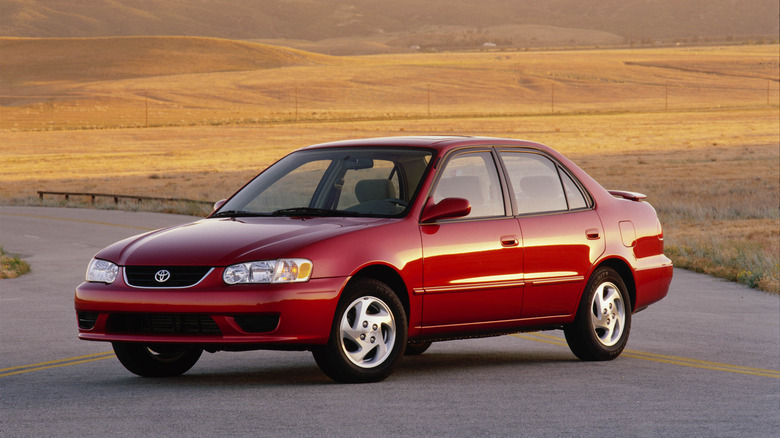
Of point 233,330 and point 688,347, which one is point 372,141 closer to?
point 233,330

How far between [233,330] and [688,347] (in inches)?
197

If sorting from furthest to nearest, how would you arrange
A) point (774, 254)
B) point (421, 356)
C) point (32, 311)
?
point (774, 254)
point (32, 311)
point (421, 356)

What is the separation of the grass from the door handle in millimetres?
11449

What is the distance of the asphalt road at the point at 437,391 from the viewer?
7.04 m

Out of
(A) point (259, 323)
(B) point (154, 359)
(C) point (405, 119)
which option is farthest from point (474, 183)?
(C) point (405, 119)

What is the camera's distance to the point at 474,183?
9.23 m

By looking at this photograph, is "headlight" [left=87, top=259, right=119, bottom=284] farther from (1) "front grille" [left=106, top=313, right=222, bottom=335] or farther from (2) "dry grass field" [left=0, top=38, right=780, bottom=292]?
(2) "dry grass field" [left=0, top=38, right=780, bottom=292]

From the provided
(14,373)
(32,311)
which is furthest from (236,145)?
(14,373)

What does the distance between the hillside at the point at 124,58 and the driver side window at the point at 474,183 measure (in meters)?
148

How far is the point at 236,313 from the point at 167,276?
1.73 ft

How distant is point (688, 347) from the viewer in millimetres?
11172

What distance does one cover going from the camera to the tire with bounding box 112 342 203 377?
876 cm

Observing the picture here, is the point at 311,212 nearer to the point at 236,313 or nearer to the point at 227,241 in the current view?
the point at 227,241

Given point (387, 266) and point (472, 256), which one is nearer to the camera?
point (387, 266)
